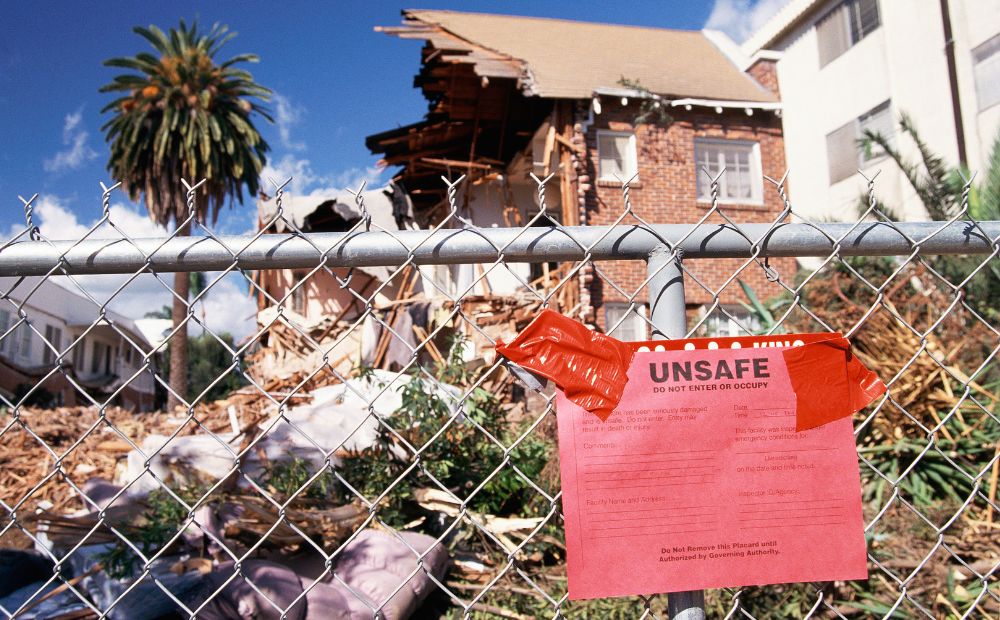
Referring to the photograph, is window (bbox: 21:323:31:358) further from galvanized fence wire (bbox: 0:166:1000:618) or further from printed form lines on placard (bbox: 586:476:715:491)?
printed form lines on placard (bbox: 586:476:715:491)

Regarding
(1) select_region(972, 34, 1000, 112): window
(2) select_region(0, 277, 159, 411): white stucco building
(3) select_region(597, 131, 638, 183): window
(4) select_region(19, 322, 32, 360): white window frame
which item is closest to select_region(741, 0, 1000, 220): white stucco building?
(1) select_region(972, 34, 1000, 112): window

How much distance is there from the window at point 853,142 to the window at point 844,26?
6.28ft

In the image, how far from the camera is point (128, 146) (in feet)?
59.7

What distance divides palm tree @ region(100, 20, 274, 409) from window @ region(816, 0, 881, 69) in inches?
633

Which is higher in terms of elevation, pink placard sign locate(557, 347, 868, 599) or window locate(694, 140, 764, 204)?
window locate(694, 140, 764, 204)

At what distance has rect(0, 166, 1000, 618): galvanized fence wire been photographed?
4.45ft

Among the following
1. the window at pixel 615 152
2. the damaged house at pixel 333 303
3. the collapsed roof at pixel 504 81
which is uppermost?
the collapsed roof at pixel 504 81

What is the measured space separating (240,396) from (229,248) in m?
10.2

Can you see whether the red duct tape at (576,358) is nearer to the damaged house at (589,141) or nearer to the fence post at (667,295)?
the fence post at (667,295)

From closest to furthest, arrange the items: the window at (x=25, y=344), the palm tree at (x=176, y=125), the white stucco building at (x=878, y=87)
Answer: the white stucco building at (x=878, y=87) < the palm tree at (x=176, y=125) < the window at (x=25, y=344)

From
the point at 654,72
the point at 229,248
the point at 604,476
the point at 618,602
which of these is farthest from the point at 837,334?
the point at 654,72

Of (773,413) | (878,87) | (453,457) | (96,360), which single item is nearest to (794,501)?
(773,413)

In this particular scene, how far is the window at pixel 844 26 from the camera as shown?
46.8 ft

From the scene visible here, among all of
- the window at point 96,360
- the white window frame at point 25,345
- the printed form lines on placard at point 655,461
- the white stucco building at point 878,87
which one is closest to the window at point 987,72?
the white stucco building at point 878,87
